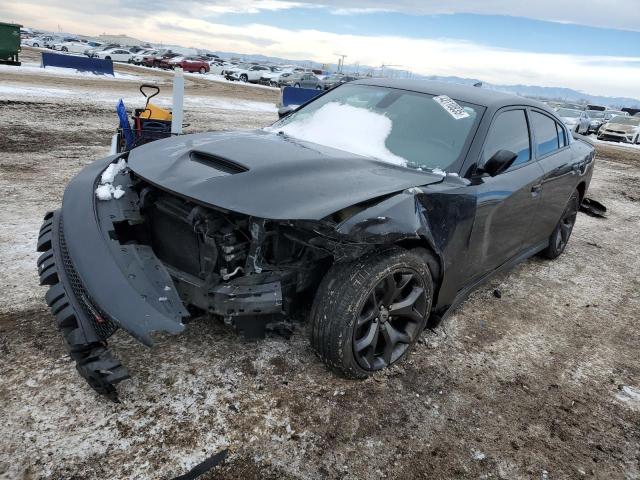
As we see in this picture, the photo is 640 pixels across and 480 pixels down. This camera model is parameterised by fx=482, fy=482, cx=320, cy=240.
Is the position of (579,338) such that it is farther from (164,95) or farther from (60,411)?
(164,95)

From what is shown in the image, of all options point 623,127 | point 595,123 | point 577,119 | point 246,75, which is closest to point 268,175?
point 577,119

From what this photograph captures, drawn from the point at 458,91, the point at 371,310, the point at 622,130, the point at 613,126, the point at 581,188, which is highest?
the point at 458,91

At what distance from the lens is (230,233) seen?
2459 millimetres

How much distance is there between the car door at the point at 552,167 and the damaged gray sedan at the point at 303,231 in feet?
1.57

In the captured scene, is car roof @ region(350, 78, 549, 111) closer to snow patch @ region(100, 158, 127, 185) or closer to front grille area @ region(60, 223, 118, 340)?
snow patch @ region(100, 158, 127, 185)

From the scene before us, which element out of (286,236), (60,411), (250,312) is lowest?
(60,411)

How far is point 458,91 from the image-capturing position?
3729mm

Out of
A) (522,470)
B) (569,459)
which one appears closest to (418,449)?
(522,470)

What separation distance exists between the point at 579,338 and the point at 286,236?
2476 mm

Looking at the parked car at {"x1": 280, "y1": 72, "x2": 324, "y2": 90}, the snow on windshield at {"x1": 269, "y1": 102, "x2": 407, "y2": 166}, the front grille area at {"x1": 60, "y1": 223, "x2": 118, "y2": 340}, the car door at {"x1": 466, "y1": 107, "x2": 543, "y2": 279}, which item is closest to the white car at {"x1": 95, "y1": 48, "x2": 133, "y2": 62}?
the parked car at {"x1": 280, "y1": 72, "x2": 324, "y2": 90}

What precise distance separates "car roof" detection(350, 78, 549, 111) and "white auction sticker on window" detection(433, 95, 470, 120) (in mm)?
71

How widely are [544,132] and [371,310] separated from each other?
2582 mm

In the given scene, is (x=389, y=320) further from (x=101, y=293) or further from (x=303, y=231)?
(x=101, y=293)

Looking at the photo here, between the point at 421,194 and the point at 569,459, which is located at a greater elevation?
the point at 421,194
